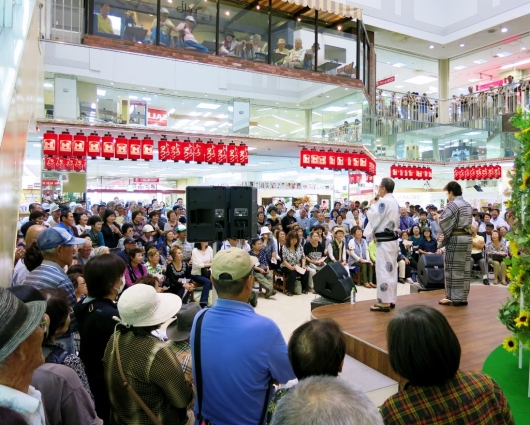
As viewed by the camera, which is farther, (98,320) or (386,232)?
(386,232)

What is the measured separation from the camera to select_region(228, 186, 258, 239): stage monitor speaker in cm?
405

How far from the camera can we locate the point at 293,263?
25.1 ft

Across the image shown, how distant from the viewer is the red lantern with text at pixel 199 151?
10.2m

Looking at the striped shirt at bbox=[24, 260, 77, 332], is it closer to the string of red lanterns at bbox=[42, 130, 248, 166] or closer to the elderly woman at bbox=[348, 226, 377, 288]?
the elderly woman at bbox=[348, 226, 377, 288]

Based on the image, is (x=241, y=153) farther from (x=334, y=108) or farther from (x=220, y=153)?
(x=334, y=108)

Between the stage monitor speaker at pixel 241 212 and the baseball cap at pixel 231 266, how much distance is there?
7.45ft

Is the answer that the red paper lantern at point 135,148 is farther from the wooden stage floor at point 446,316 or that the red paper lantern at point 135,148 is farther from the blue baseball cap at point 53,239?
the blue baseball cap at point 53,239

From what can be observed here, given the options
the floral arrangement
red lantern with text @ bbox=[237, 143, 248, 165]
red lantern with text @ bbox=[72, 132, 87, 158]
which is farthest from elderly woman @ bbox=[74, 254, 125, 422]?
red lantern with text @ bbox=[237, 143, 248, 165]

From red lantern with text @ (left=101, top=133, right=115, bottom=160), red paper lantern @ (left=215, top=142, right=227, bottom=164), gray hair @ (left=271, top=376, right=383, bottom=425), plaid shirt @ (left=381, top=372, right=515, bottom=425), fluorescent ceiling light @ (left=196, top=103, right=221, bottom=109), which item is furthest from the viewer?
fluorescent ceiling light @ (left=196, top=103, right=221, bottom=109)

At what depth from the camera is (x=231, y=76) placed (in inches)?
421

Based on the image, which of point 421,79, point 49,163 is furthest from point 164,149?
point 421,79

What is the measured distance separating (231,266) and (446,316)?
12.0 feet

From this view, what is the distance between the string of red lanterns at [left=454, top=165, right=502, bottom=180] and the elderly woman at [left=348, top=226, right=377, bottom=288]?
10.0 meters

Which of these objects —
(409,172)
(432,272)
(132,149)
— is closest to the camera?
(432,272)
